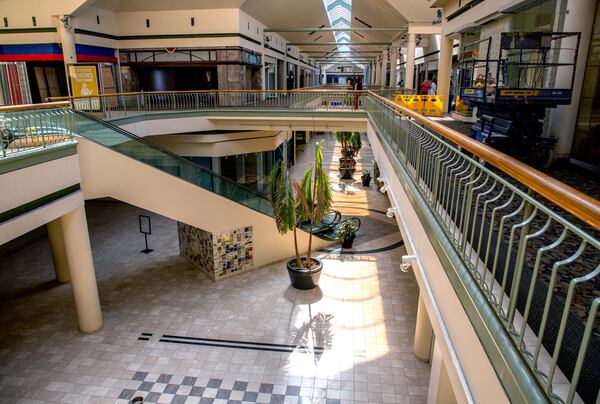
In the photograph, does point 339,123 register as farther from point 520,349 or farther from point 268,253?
point 520,349

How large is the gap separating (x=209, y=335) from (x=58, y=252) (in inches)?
190

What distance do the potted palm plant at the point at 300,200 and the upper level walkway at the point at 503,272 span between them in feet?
11.9

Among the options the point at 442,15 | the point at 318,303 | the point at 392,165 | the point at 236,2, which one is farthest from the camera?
the point at 236,2

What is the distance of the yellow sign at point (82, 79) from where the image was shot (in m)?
13.1

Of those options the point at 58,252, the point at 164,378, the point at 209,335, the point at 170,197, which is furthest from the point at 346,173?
the point at 164,378

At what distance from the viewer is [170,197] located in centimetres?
922

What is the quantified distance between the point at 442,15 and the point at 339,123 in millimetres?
5587

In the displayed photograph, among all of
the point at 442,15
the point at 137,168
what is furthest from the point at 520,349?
the point at 442,15

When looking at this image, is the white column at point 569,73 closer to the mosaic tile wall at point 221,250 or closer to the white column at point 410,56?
the mosaic tile wall at point 221,250

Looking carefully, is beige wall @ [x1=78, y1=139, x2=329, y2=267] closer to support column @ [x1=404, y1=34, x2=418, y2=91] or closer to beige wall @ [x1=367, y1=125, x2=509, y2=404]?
beige wall @ [x1=367, y1=125, x2=509, y2=404]

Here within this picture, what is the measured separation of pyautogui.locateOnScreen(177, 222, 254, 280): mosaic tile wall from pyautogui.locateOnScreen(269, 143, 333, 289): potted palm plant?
4.43 ft

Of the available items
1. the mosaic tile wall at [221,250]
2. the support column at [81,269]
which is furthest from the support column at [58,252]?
the mosaic tile wall at [221,250]

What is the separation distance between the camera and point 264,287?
9.96 m

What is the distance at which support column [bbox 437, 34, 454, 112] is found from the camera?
15673 millimetres
